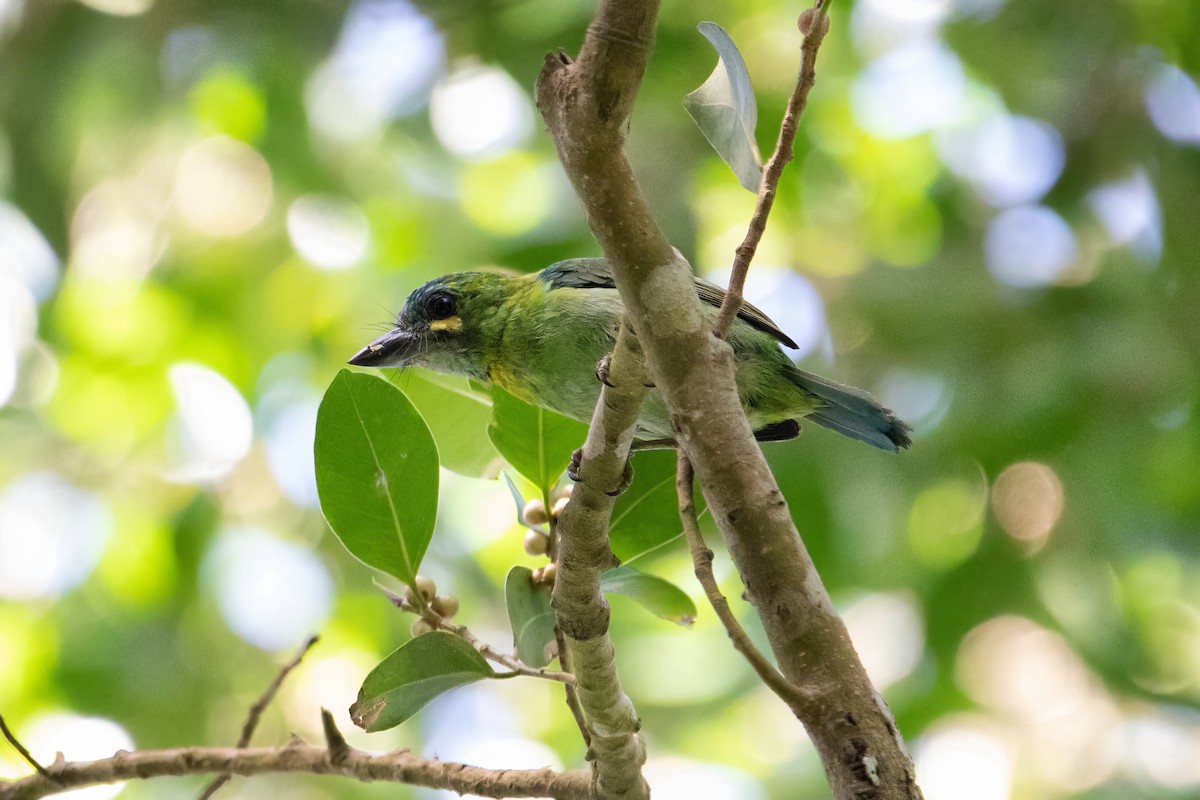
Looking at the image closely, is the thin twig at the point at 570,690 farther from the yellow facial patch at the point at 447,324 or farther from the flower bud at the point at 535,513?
the yellow facial patch at the point at 447,324

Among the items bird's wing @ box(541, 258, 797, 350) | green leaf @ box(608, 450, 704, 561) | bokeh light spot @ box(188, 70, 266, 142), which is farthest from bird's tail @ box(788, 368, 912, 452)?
bokeh light spot @ box(188, 70, 266, 142)

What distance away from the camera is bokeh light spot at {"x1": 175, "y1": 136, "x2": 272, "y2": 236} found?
480 centimetres

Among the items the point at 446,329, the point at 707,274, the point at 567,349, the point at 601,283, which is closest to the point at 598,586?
the point at 567,349

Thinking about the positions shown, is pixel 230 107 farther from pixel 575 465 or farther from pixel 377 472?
pixel 575 465

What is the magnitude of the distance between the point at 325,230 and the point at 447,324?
2.13 meters

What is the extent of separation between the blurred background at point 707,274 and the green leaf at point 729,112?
2.27 m

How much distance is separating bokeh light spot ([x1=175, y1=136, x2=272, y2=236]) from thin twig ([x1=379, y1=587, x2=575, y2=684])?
3.39 metres

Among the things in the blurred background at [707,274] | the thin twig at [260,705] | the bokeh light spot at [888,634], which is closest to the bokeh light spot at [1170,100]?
the blurred background at [707,274]

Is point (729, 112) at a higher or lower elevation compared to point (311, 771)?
higher

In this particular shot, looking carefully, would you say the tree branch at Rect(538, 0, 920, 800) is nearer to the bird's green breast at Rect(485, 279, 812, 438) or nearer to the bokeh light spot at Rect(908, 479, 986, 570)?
the bird's green breast at Rect(485, 279, 812, 438)

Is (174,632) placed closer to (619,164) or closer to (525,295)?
(525,295)

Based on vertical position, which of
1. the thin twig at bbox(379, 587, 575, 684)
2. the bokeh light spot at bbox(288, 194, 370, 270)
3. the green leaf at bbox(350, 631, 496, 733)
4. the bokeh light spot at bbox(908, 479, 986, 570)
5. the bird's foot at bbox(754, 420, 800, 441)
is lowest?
the green leaf at bbox(350, 631, 496, 733)

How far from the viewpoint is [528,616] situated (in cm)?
186

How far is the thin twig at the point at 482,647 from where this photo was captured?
5.49ft
